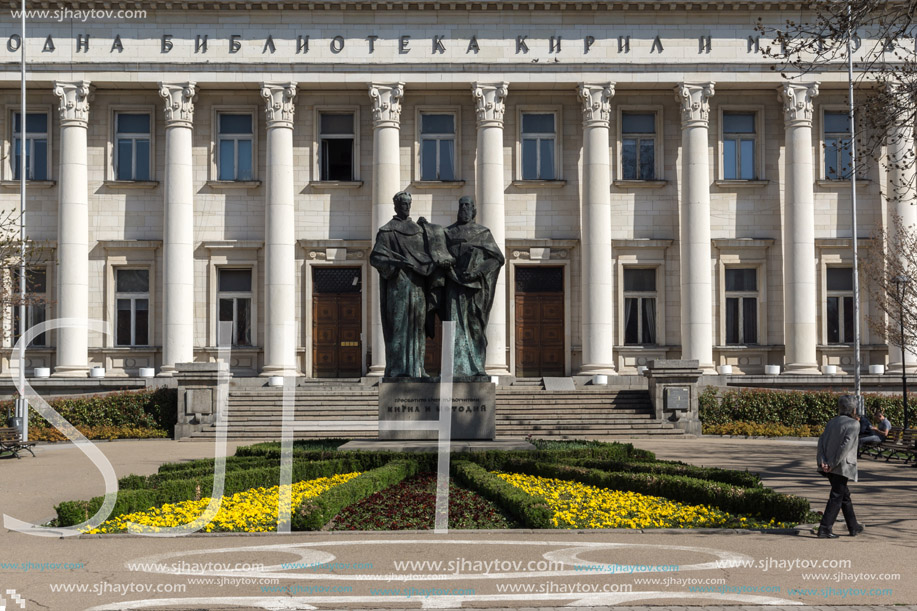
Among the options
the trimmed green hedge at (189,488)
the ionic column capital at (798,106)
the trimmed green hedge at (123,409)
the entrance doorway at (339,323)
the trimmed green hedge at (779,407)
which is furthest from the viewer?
the entrance doorway at (339,323)

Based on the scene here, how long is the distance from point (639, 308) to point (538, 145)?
7.11 m

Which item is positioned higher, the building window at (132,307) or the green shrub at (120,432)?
the building window at (132,307)

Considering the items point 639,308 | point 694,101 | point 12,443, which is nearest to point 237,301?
point 639,308

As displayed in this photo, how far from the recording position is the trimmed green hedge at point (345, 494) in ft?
Result: 42.5

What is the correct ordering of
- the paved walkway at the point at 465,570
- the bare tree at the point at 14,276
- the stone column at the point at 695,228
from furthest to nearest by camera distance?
the stone column at the point at 695,228 < the bare tree at the point at 14,276 < the paved walkway at the point at 465,570

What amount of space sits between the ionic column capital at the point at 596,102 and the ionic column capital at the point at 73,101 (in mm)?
17569

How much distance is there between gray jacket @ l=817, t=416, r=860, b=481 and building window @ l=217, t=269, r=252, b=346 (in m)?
30.1

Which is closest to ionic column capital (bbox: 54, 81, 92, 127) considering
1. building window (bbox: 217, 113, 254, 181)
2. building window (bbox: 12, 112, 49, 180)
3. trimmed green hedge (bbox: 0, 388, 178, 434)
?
building window (bbox: 12, 112, 49, 180)

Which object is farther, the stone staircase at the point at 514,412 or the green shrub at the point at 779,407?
the green shrub at the point at 779,407

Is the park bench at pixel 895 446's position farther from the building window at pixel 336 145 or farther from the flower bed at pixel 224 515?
the building window at pixel 336 145

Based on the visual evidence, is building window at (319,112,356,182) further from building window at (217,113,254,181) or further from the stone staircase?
the stone staircase

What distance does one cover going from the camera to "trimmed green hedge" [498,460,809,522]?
13656mm

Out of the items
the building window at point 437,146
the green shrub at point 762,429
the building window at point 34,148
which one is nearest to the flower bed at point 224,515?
the green shrub at point 762,429

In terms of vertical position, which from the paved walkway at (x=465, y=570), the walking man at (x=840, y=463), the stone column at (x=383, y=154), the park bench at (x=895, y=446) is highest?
the stone column at (x=383, y=154)
